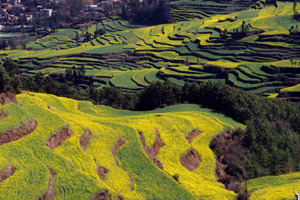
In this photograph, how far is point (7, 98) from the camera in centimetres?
4262

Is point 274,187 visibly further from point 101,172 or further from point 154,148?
point 101,172

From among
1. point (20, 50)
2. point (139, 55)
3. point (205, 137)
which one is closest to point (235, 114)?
point (205, 137)

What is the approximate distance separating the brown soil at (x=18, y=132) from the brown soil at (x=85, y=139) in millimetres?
4819

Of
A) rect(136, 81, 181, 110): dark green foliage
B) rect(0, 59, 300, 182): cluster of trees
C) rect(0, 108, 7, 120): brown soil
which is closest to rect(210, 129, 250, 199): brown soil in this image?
rect(0, 59, 300, 182): cluster of trees

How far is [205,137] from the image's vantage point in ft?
169

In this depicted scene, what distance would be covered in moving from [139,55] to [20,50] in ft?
208

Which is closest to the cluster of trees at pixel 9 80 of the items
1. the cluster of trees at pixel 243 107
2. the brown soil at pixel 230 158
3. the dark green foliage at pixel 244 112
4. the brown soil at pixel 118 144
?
the cluster of trees at pixel 243 107

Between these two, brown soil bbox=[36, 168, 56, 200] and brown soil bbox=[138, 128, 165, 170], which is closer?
brown soil bbox=[36, 168, 56, 200]

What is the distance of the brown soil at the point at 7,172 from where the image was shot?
29.5 m

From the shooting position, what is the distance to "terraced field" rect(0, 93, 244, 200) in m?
29.8

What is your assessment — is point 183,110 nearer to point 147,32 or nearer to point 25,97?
point 25,97

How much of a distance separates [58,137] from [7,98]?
891 cm

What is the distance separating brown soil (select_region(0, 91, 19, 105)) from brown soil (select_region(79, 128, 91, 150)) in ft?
30.2

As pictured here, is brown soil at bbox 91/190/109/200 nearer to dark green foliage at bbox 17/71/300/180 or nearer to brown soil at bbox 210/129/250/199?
brown soil at bbox 210/129/250/199
